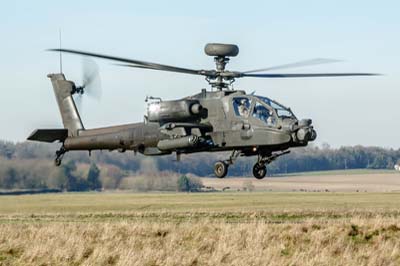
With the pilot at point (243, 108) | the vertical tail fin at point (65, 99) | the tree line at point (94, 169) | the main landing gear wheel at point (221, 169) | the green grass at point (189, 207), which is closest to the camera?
the pilot at point (243, 108)

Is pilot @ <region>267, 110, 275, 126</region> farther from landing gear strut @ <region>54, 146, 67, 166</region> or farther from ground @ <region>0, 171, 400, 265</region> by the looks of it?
landing gear strut @ <region>54, 146, 67, 166</region>

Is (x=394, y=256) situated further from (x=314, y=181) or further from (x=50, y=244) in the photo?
(x=314, y=181)

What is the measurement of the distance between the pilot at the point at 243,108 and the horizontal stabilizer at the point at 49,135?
1000 cm

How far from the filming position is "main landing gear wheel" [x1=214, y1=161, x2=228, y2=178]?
37.6m

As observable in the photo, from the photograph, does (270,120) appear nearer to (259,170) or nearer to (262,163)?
(262,163)

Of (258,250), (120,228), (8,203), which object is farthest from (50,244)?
(8,203)

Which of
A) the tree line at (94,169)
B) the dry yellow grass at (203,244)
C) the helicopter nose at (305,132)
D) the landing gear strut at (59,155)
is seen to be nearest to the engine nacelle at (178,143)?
the helicopter nose at (305,132)

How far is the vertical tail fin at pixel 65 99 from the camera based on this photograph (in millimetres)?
43969

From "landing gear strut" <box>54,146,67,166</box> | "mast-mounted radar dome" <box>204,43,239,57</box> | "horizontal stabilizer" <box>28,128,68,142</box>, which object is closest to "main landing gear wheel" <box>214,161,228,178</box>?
"mast-mounted radar dome" <box>204,43,239,57</box>

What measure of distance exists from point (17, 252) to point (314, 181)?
91879mm

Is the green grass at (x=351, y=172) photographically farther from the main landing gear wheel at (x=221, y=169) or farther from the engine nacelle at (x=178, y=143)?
the engine nacelle at (x=178, y=143)

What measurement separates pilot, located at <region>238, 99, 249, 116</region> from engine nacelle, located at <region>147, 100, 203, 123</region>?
1672 mm

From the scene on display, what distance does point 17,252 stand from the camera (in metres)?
27.2

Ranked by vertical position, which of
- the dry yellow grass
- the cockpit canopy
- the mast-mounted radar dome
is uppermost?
the mast-mounted radar dome
